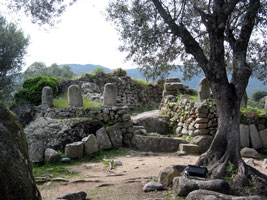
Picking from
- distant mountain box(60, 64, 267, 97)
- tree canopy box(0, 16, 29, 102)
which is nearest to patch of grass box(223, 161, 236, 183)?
distant mountain box(60, 64, 267, 97)

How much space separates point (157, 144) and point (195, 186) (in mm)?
5980

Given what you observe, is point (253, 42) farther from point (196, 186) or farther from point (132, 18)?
point (196, 186)

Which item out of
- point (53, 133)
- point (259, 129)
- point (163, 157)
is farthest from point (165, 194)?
point (259, 129)

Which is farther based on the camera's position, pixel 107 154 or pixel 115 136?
pixel 115 136

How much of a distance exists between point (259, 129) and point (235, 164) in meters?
6.85

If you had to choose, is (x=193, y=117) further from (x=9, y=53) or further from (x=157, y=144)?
(x=9, y=53)

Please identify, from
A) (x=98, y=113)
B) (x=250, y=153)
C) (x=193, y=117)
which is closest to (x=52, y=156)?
(x=98, y=113)

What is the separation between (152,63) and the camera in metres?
9.21

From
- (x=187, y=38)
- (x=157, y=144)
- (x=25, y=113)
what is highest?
(x=187, y=38)

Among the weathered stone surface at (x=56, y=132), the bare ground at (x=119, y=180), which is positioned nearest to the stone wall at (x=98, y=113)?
the weathered stone surface at (x=56, y=132)

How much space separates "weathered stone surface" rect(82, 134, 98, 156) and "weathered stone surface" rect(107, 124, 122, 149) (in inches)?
45.1

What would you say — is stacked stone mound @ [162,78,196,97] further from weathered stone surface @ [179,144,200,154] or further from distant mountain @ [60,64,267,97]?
weathered stone surface @ [179,144,200,154]

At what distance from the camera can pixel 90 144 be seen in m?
10.2

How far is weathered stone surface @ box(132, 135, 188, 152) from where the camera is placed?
1154cm
